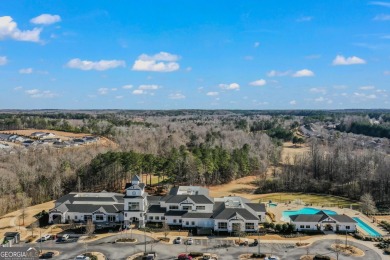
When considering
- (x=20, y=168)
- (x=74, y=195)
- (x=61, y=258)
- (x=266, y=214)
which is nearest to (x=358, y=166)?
(x=266, y=214)

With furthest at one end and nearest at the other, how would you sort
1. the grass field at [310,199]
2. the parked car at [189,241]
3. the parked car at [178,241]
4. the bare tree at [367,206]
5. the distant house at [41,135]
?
the distant house at [41,135]
the grass field at [310,199]
the bare tree at [367,206]
the parked car at [178,241]
the parked car at [189,241]

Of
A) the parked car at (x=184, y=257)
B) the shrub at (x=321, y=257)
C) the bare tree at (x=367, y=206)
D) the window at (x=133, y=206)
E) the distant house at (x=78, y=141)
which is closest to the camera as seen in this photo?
the parked car at (x=184, y=257)

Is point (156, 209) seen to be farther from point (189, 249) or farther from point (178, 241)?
point (189, 249)

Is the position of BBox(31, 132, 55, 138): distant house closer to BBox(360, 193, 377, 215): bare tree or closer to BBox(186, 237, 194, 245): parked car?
BBox(186, 237, 194, 245): parked car

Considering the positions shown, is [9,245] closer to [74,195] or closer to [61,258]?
[61,258]

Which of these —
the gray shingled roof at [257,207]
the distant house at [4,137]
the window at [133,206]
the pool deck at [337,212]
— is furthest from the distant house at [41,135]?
the gray shingled roof at [257,207]

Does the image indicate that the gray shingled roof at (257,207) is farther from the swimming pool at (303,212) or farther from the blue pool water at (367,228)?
the blue pool water at (367,228)
